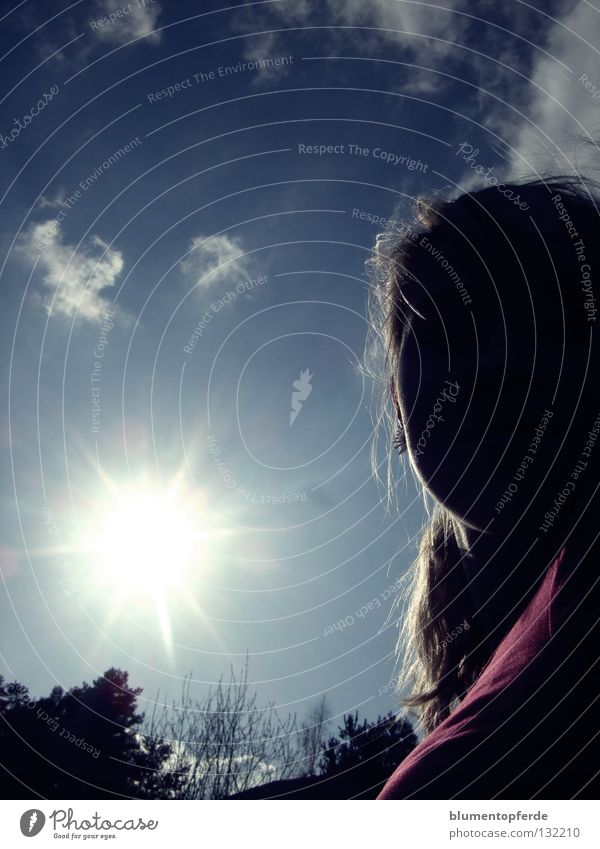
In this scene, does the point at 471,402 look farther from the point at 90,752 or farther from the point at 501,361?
the point at 90,752

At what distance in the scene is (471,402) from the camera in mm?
1828

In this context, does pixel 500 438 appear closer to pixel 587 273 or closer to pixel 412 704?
pixel 587 273

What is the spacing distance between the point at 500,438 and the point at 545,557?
0.41 meters

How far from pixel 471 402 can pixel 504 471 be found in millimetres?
268

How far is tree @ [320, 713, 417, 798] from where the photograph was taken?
2.17m

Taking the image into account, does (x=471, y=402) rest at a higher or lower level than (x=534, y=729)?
higher

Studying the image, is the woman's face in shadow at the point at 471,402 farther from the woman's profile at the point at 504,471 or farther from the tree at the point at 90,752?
the tree at the point at 90,752

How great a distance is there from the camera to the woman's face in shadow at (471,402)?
5.76 ft
